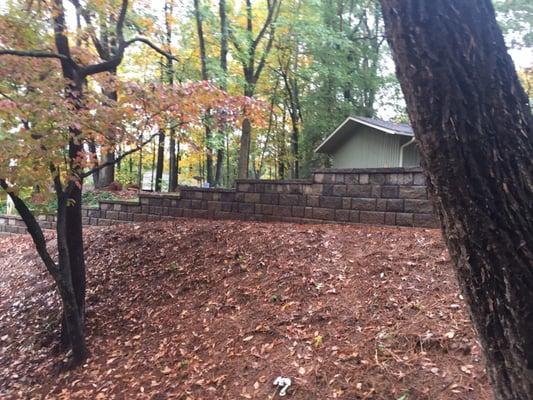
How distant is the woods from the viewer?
1216mm

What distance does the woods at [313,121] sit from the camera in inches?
47.9

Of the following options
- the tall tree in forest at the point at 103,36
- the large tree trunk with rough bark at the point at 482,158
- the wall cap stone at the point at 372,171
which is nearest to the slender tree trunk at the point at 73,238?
the tall tree in forest at the point at 103,36

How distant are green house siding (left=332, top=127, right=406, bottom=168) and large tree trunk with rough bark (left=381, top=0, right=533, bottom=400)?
10.2m

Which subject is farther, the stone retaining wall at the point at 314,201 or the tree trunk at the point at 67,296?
the stone retaining wall at the point at 314,201

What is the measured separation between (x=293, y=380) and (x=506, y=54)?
7.83 feet

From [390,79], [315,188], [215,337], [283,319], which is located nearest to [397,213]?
[315,188]

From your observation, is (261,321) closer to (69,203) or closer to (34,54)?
(69,203)

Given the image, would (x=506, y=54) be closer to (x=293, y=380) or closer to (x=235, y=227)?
(x=293, y=380)

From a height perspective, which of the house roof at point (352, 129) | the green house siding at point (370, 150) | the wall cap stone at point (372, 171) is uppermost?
the house roof at point (352, 129)

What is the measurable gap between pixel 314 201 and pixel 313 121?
30.1 feet

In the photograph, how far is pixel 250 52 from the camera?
11.5m

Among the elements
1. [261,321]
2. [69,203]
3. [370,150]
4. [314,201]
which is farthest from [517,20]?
[69,203]

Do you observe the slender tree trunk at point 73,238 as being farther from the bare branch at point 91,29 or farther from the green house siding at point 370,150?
the green house siding at point 370,150

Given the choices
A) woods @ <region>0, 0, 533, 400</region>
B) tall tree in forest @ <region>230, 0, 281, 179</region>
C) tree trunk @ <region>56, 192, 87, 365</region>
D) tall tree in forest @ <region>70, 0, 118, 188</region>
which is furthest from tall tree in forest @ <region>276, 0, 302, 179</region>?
tree trunk @ <region>56, 192, 87, 365</region>
